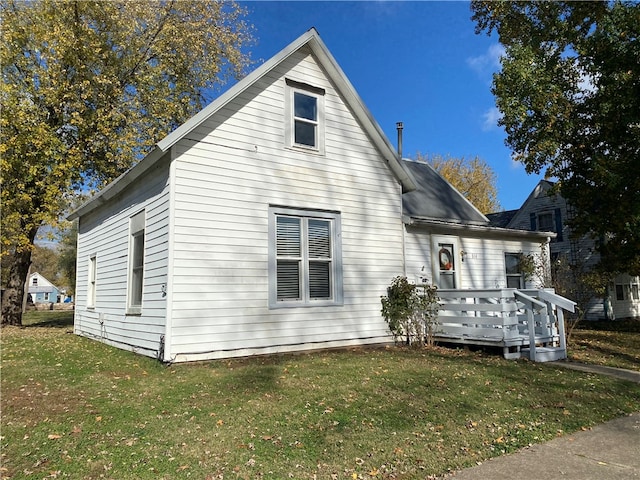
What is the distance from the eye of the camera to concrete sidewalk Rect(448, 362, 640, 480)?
12.3ft

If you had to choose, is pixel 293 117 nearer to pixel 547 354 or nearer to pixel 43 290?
pixel 547 354

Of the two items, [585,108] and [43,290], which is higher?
[585,108]

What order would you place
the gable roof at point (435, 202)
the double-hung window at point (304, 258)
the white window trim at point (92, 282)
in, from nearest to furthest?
the double-hung window at point (304, 258)
the white window trim at point (92, 282)
the gable roof at point (435, 202)

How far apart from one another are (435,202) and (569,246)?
13.1 m

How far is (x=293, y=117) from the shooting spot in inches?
386

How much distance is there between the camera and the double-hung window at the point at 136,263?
958 centimetres

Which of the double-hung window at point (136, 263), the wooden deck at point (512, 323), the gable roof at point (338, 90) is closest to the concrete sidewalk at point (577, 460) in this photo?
the wooden deck at point (512, 323)

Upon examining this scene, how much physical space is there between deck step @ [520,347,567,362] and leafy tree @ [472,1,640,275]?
17.5 ft

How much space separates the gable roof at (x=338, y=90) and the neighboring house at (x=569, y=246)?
15286 millimetres

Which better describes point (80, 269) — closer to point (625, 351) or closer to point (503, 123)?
point (503, 123)

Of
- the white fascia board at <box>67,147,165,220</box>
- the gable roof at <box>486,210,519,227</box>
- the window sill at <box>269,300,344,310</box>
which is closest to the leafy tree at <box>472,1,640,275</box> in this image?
the window sill at <box>269,300,344,310</box>

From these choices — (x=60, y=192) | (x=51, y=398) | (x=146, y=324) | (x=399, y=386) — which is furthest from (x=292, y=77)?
(x=60, y=192)

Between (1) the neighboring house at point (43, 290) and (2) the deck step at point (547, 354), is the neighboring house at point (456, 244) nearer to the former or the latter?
(2) the deck step at point (547, 354)

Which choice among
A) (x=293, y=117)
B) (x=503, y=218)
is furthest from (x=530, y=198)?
(x=293, y=117)
